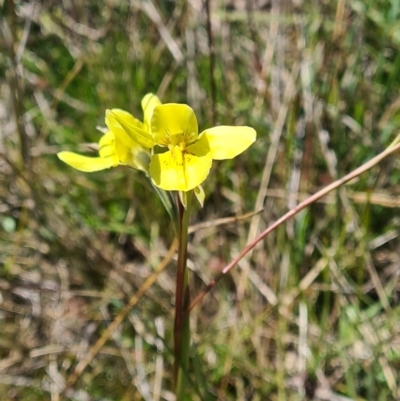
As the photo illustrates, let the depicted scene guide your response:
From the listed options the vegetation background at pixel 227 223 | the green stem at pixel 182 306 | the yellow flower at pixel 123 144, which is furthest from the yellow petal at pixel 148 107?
the vegetation background at pixel 227 223

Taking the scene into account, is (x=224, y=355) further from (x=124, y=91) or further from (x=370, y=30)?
(x=370, y=30)

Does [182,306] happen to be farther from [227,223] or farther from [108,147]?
[227,223]

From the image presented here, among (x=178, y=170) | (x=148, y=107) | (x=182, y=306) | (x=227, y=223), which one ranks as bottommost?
(x=182, y=306)

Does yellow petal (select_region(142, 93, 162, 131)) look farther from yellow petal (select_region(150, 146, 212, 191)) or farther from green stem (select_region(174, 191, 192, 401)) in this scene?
green stem (select_region(174, 191, 192, 401))

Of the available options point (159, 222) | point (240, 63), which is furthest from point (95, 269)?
point (240, 63)

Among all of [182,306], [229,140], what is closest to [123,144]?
[229,140]

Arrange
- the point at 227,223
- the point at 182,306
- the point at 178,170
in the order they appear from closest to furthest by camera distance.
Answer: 1. the point at 178,170
2. the point at 182,306
3. the point at 227,223

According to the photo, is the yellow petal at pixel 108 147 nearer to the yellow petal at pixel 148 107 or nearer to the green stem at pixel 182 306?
the yellow petal at pixel 148 107
